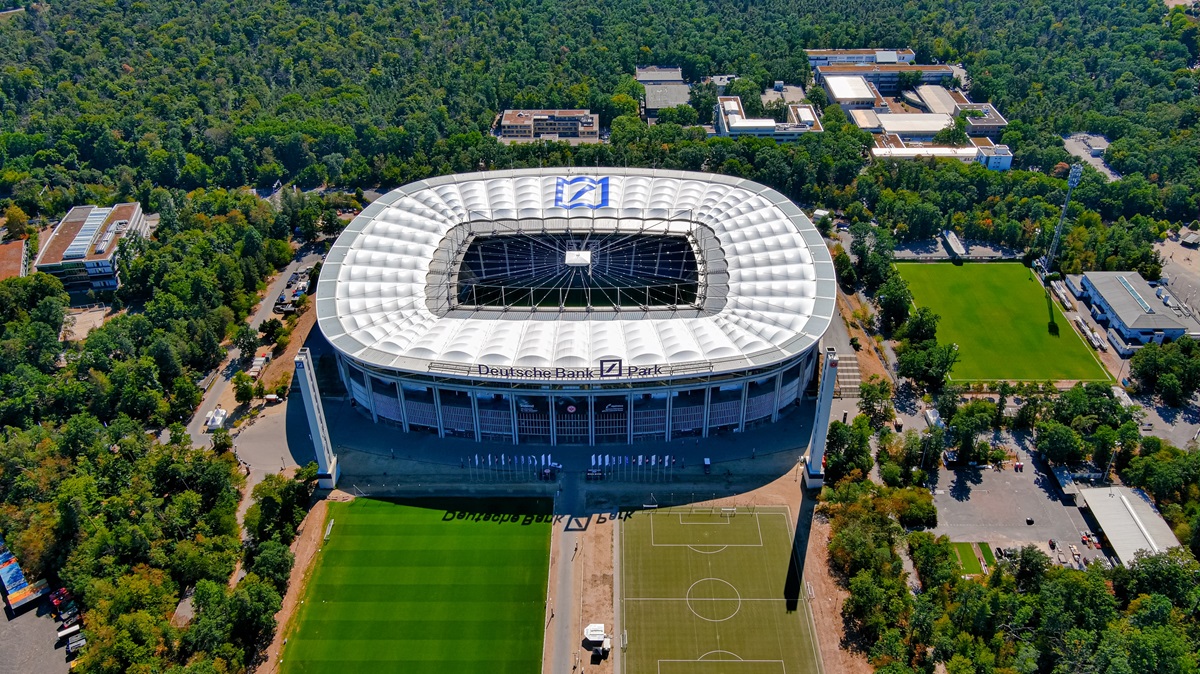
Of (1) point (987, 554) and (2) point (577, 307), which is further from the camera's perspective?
(2) point (577, 307)

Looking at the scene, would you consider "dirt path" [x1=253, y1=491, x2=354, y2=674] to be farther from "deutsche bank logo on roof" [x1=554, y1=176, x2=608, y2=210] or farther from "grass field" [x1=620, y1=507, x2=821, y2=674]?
"deutsche bank logo on roof" [x1=554, y1=176, x2=608, y2=210]

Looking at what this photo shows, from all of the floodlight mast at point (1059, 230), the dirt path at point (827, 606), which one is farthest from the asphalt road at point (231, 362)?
the floodlight mast at point (1059, 230)

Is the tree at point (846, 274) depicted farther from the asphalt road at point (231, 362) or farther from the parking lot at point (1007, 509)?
the asphalt road at point (231, 362)

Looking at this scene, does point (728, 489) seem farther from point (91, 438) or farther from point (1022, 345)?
point (91, 438)

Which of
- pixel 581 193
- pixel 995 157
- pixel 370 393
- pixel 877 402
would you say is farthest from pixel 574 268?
pixel 995 157

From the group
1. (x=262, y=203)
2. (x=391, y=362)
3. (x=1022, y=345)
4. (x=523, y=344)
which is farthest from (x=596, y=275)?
(x=262, y=203)

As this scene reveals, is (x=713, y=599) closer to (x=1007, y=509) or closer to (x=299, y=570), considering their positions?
(x=1007, y=509)
